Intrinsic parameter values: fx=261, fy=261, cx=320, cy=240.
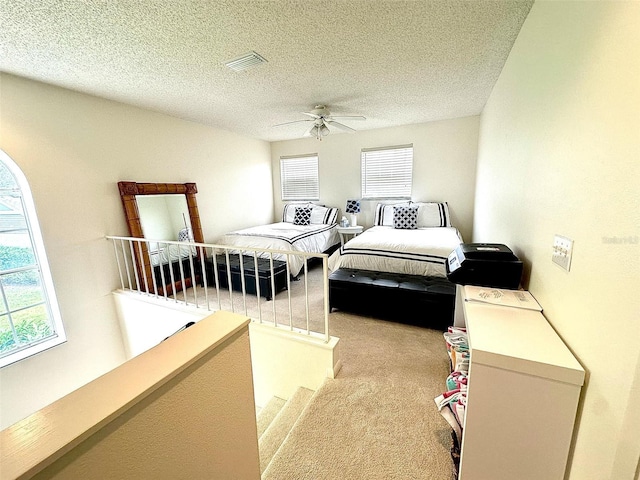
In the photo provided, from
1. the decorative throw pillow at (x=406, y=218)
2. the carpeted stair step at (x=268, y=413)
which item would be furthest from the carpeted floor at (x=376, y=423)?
the decorative throw pillow at (x=406, y=218)

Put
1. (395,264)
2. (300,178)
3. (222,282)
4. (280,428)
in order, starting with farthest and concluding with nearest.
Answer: (300,178), (222,282), (395,264), (280,428)

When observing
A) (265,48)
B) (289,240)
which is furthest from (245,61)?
(289,240)

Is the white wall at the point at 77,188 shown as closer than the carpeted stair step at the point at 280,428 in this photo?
No

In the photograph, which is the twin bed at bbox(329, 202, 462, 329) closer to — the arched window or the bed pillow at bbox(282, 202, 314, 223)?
the bed pillow at bbox(282, 202, 314, 223)

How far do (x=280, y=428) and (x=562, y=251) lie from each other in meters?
1.77

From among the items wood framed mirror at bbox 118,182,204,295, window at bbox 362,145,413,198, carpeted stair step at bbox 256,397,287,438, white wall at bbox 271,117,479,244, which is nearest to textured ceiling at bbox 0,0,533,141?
wood framed mirror at bbox 118,182,204,295

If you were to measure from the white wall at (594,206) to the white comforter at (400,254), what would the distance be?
1325 mm

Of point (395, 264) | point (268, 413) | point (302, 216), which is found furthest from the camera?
point (302, 216)

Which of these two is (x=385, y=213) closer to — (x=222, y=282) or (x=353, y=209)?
(x=353, y=209)

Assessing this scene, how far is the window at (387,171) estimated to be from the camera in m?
4.48

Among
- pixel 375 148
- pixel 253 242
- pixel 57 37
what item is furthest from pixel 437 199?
pixel 57 37

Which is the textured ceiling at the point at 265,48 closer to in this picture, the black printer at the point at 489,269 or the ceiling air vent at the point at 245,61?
the ceiling air vent at the point at 245,61

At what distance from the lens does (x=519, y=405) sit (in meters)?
0.90

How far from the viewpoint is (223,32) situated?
172 cm
